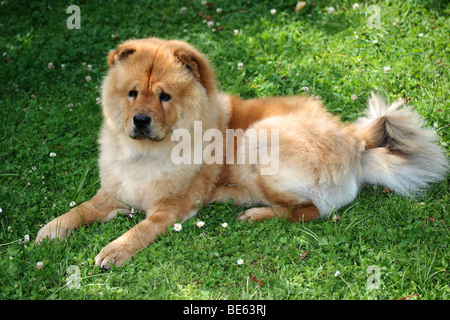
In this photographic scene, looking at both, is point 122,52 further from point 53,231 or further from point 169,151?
point 53,231

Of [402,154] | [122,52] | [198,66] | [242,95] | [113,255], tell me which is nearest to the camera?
[113,255]

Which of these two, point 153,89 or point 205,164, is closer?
point 153,89

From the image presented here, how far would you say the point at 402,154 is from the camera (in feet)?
12.7

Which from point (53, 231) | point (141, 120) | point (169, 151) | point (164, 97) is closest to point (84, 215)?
point (53, 231)

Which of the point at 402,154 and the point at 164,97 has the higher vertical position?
the point at 164,97

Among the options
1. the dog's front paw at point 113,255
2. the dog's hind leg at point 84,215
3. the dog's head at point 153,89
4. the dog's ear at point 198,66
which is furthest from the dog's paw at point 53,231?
the dog's ear at point 198,66

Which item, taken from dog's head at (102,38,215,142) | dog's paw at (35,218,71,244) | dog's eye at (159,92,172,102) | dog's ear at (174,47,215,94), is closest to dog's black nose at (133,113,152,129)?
dog's head at (102,38,215,142)

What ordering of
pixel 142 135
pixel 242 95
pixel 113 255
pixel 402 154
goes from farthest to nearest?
pixel 242 95 < pixel 402 154 < pixel 142 135 < pixel 113 255

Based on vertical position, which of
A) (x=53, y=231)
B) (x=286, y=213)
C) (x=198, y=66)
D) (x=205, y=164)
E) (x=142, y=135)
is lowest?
(x=53, y=231)

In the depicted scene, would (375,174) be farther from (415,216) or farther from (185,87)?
(185,87)

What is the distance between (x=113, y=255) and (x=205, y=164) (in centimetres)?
106

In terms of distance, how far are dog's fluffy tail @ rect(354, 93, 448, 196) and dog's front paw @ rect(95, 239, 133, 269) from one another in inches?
78.3

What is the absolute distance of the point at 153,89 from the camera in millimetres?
3469
